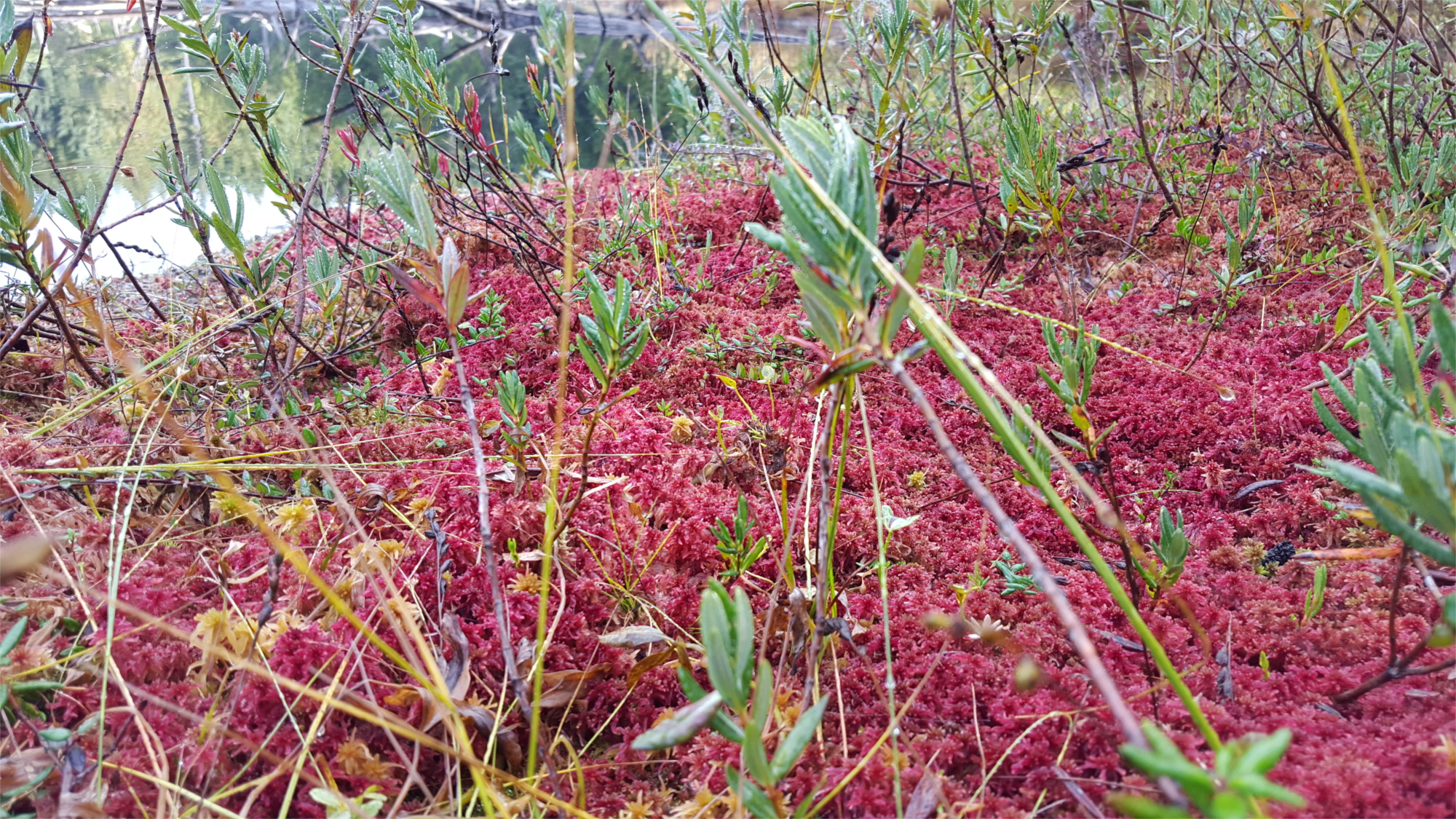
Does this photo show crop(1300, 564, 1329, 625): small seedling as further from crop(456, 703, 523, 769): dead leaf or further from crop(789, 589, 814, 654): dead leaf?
crop(456, 703, 523, 769): dead leaf

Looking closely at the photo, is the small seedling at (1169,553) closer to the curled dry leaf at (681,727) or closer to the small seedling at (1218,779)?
the small seedling at (1218,779)

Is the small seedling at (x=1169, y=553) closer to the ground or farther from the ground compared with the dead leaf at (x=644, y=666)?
farther from the ground

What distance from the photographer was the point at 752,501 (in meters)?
1.78

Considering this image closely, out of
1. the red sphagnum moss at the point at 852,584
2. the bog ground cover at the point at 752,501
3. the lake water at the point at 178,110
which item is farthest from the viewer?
the lake water at the point at 178,110

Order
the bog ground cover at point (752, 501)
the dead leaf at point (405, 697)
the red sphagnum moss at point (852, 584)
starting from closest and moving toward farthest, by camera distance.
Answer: the bog ground cover at point (752, 501) → the red sphagnum moss at point (852, 584) → the dead leaf at point (405, 697)

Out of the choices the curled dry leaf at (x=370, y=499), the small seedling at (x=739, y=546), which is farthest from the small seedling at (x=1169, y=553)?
the curled dry leaf at (x=370, y=499)

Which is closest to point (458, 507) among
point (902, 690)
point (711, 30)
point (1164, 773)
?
point (902, 690)

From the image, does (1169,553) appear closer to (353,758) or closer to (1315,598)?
(1315,598)

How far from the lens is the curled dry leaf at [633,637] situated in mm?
1280

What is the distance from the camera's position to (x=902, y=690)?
4.15 feet

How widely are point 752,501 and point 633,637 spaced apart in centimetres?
56

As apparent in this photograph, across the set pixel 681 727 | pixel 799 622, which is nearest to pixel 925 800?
pixel 799 622

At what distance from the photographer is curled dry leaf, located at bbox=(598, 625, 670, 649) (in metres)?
1.28

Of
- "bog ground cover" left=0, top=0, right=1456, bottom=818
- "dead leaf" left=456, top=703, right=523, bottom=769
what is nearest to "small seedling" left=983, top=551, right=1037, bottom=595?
"bog ground cover" left=0, top=0, right=1456, bottom=818
